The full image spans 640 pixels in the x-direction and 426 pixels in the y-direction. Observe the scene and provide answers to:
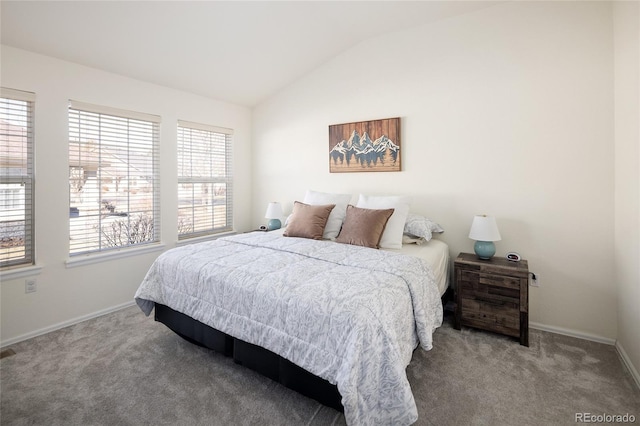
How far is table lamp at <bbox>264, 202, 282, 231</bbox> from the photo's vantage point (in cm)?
387

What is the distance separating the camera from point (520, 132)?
104 inches

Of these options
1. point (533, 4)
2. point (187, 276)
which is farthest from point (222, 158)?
point (533, 4)

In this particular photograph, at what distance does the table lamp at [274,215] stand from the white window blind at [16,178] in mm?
2233

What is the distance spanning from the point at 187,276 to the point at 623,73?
135 inches

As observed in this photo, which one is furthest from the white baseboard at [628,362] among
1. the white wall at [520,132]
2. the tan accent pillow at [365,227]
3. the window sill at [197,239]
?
the window sill at [197,239]

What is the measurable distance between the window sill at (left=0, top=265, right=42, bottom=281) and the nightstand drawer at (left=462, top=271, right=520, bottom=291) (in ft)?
11.9

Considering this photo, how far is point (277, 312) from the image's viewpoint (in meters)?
1.64

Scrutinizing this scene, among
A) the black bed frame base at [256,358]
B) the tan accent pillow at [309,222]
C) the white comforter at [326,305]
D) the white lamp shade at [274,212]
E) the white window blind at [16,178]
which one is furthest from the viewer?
the white lamp shade at [274,212]

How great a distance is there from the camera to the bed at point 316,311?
1375 millimetres

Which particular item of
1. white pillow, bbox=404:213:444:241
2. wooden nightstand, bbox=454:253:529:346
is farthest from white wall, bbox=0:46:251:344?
wooden nightstand, bbox=454:253:529:346

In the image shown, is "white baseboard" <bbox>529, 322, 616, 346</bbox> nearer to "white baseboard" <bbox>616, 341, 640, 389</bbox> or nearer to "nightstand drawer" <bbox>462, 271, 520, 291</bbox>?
"white baseboard" <bbox>616, 341, 640, 389</bbox>

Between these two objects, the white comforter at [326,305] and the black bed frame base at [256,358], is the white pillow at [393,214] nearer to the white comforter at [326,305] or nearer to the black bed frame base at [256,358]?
the white comforter at [326,305]

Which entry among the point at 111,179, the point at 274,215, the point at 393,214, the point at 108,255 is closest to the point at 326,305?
the point at 393,214

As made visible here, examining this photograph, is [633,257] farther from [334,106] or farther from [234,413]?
[334,106]
